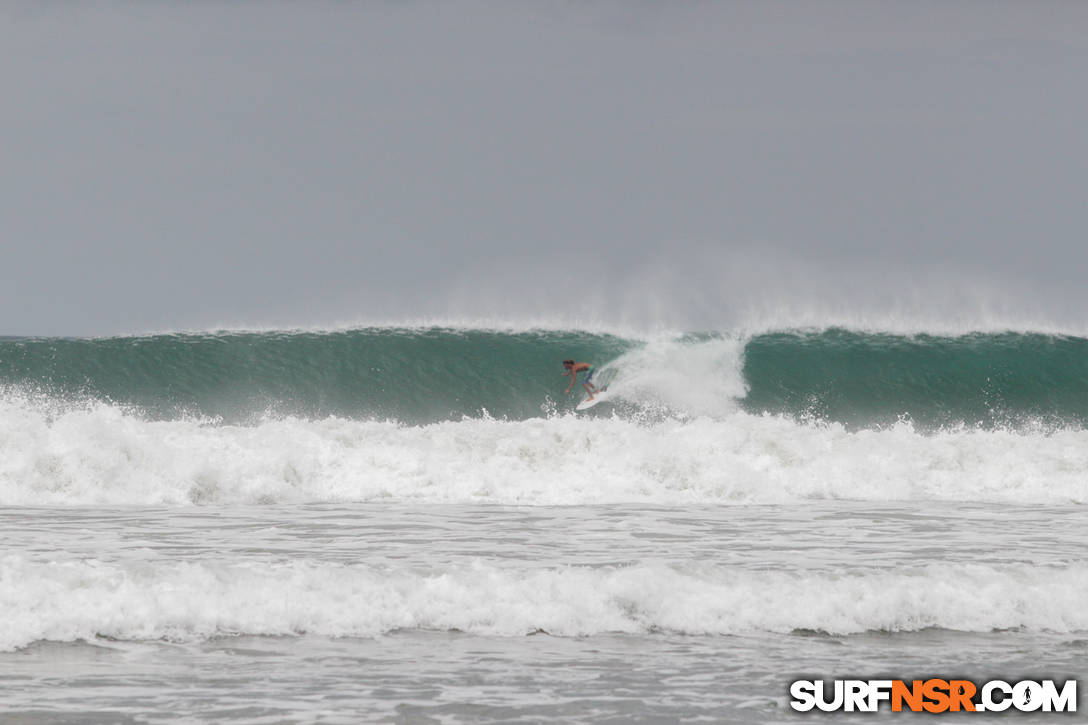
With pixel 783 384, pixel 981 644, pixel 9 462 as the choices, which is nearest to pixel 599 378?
pixel 783 384

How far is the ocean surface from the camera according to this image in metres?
6.21

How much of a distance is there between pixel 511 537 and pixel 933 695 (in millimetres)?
4967

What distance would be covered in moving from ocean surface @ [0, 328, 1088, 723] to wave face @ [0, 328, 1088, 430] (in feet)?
0.31

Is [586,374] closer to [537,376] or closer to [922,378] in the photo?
[537,376]

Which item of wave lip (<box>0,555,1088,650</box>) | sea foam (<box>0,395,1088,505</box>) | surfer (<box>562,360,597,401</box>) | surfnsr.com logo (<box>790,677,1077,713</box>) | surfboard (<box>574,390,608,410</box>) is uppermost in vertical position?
surfer (<box>562,360,597,401</box>)

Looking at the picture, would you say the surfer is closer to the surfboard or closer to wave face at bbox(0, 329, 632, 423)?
the surfboard

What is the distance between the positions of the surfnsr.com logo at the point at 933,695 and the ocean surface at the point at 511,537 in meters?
0.15

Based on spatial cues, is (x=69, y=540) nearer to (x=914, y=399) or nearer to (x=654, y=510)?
(x=654, y=510)

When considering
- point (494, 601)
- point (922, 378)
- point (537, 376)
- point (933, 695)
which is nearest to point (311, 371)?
point (537, 376)

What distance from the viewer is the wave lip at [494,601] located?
707cm

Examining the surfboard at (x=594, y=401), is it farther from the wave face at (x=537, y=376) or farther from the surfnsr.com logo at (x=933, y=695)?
the surfnsr.com logo at (x=933, y=695)

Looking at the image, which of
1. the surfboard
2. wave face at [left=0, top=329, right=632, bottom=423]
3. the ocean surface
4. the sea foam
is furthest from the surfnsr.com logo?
wave face at [left=0, top=329, right=632, bottom=423]

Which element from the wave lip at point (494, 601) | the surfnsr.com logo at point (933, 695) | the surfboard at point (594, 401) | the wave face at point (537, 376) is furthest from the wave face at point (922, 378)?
the surfnsr.com logo at point (933, 695)

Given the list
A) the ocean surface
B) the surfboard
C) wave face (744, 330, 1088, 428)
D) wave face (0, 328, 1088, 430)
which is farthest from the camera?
wave face (744, 330, 1088, 428)
